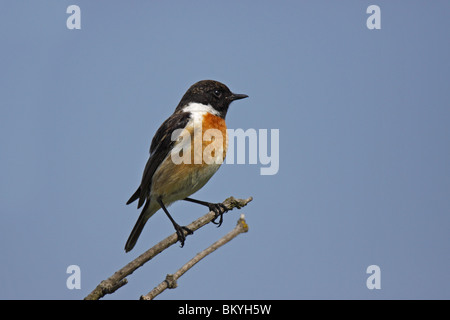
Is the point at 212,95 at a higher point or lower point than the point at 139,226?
higher

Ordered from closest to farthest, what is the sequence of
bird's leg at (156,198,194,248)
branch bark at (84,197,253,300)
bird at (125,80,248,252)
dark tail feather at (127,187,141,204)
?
branch bark at (84,197,253,300)
bird's leg at (156,198,194,248)
bird at (125,80,248,252)
dark tail feather at (127,187,141,204)

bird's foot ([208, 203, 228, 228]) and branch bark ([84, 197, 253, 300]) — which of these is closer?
branch bark ([84, 197, 253, 300])

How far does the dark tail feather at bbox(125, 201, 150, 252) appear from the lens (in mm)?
7004

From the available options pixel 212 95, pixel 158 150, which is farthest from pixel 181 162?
pixel 212 95

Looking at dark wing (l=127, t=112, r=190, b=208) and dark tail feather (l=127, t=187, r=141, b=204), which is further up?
dark wing (l=127, t=112, r=190, b=208)

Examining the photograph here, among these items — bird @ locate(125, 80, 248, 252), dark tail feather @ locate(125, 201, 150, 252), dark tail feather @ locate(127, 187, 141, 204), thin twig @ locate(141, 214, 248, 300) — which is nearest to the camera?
thin twig @ locate(141, 214, 248, 300)

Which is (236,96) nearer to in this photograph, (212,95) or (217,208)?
(212,95)

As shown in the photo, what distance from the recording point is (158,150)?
715cm

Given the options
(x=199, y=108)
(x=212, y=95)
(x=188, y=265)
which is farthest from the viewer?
(x=212, y=95)

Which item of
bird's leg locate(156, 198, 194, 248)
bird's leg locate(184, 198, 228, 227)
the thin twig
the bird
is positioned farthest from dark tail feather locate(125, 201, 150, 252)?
the thin twig

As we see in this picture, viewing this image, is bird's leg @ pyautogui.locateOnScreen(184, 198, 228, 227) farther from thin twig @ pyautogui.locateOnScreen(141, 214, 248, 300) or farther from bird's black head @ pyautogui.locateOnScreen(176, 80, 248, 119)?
thin twig @ pyautogui.locateOnScreen(141, 214, 248, 300)

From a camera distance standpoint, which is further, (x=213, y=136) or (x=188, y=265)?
(x=213, y=136)

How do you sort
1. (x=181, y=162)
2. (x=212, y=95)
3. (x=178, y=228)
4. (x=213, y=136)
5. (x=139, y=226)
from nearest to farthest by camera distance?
(x=178, y=228) → (x=181, y=162) → (x=213, y=136) → (x=139, y=226) → (x=212, y=95)

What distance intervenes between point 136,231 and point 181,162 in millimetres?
1214
